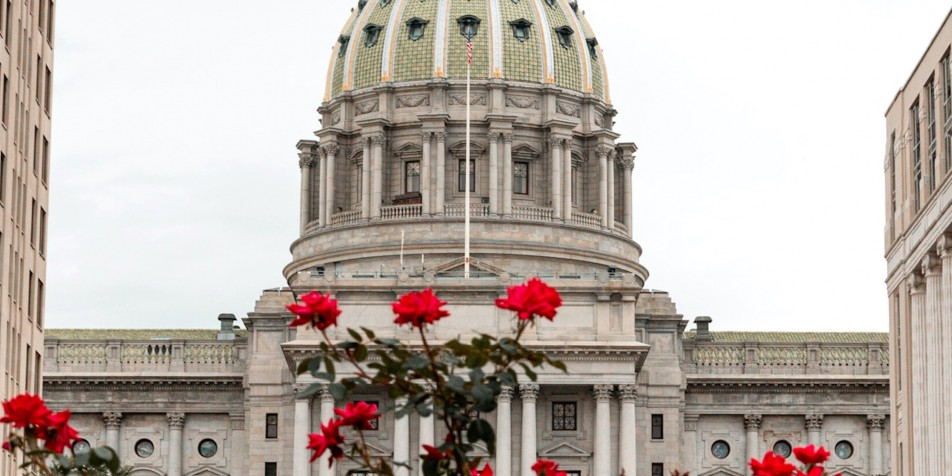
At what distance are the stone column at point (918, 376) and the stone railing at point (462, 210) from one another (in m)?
51.8

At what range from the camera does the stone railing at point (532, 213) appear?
5020 inches

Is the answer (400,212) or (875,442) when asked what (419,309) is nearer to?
(875,442)

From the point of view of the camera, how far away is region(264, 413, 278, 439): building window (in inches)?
4578

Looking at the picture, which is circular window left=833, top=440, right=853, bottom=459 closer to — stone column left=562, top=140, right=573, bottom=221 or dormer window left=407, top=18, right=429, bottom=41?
stone column left=562, top=140, right=573, bottom=221

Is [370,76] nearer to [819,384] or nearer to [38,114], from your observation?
[819,384]

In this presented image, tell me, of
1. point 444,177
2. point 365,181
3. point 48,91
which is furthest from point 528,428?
point 48,91

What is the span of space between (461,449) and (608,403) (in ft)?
275

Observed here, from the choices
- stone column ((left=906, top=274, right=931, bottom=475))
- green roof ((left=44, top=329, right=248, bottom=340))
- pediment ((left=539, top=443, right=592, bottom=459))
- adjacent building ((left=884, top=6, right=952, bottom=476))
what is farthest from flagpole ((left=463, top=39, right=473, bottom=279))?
stone column ((left=906, top=274, right=931, bottom=475))

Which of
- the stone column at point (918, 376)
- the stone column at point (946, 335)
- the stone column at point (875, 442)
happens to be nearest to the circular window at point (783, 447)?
the stone column at point (875, 442)

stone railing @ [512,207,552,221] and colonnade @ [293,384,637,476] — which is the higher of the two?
stone railing @ [512,207,552,221]

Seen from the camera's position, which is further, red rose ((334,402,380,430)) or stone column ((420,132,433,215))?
stone column ((420,132,433,215))

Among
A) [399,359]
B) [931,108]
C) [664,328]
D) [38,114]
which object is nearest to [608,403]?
[664,328]

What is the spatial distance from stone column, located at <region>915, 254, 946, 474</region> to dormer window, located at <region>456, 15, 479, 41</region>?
202 ft

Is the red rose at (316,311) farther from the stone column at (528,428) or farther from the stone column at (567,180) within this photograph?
the stone column at (567,180)
